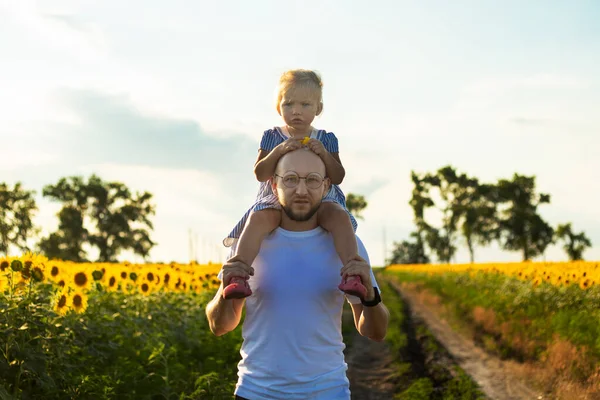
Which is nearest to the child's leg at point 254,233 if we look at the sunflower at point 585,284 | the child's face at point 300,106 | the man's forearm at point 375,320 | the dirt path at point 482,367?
the man's forearm at point 375,320

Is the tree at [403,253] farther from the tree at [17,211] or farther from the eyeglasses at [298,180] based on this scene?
the eyeglasses at [298,180]

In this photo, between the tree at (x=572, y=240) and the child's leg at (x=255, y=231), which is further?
the tree at (x=572, y=240)

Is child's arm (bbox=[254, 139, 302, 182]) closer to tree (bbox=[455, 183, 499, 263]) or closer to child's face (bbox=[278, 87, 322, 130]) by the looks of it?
child's face (bbox=[278, 87, 322, 130])

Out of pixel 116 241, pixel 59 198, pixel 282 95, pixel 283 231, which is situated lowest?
pixel 283 231

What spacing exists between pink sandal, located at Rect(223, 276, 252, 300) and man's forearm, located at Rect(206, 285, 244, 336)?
0.51 ft

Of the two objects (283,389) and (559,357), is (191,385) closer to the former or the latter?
(283,389)

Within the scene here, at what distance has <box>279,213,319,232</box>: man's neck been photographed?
301cm

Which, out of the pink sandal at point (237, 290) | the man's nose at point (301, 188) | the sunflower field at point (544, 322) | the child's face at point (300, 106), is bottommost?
the sunflower field at point (544, 322)

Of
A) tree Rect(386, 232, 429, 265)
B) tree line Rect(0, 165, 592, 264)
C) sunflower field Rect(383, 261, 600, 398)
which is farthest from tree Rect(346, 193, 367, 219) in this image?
sunflower field Rect(383, 261, 600, 398)

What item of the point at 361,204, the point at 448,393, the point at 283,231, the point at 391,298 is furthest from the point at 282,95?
the point at 361,204

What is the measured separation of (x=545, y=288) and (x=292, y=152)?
13480mm

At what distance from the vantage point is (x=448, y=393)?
9562mm

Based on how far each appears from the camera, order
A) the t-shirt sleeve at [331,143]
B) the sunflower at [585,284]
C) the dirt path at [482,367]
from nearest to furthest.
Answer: the t-shirt sleeve at [331,143] < the dirt path at [482,367] < the sunflower at [585,284]

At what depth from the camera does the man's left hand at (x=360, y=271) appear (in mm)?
2670
